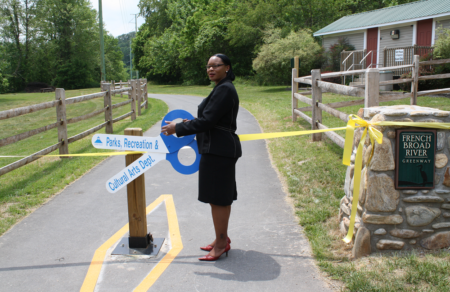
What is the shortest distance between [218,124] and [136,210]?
1261 mm

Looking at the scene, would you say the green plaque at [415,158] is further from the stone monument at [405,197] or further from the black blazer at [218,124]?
the black blazer at [218,124]

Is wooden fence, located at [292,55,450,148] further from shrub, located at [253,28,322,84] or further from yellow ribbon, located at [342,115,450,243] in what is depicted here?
shrub, located at [253,28,322,84]

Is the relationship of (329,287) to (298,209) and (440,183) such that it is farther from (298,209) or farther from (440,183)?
(298,209)

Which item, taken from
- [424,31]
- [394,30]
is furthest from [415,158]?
[394,30]

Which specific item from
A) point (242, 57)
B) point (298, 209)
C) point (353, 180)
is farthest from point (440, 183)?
point (242, 57)

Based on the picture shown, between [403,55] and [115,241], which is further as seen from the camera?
[403,55]

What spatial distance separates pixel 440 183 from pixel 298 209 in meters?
1.88

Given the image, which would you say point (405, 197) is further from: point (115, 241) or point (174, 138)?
point (115, 241)

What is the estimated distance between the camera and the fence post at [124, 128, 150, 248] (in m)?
4.01

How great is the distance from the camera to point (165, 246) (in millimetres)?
4180

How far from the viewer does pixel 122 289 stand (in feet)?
11.0

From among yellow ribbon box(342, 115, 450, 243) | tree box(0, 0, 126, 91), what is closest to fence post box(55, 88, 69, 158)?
yellow ribbon box(342, 115, 450, 243)

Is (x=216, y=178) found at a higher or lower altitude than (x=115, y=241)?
higher

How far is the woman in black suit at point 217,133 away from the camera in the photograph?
347 centimetres
